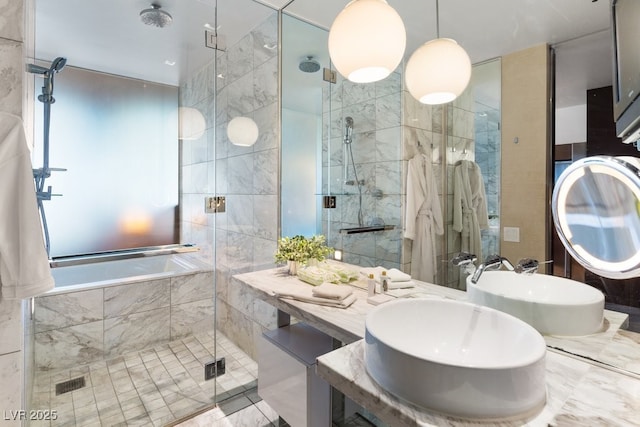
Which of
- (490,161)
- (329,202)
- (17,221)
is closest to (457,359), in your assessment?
(490,161)

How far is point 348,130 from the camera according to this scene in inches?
86.8

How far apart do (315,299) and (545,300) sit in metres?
0.89

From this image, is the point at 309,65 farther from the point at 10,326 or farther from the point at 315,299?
the point at 10,326

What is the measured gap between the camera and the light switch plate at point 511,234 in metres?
1.23

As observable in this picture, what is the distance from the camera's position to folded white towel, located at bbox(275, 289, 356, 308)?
4.66 feet

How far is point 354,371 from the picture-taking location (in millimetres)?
854

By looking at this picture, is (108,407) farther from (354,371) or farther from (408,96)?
(408,96)

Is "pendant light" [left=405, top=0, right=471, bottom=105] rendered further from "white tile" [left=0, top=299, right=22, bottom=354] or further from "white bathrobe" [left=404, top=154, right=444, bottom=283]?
"white tile" [left=0, top=299, right=22, bottom=354]

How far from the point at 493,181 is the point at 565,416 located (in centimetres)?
84

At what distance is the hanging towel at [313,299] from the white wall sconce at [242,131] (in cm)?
143

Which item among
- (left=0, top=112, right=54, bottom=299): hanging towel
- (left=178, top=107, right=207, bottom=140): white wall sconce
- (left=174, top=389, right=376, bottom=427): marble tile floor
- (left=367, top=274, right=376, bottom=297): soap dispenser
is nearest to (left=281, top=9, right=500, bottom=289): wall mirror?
(left=367, top=274, right=376, bottom=297): soap dispenser

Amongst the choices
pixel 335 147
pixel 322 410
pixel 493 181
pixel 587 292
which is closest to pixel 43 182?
pixel 335 147

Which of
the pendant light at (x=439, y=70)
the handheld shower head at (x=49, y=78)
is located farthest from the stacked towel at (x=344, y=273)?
the handheld shower head at (x=49, y=78)

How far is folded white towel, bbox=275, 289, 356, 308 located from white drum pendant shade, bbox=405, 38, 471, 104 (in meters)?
0.98
